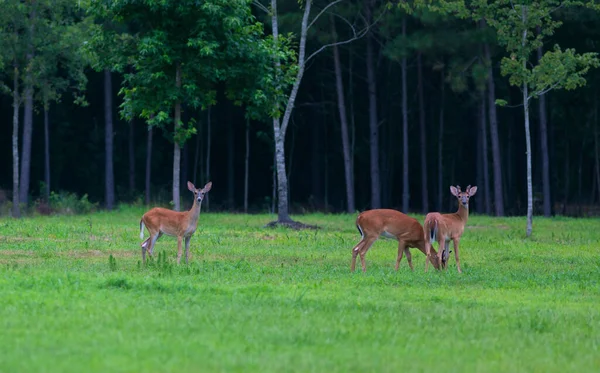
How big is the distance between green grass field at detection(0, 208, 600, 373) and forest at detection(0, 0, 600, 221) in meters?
8.00

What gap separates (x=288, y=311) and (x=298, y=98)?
39.1 meters

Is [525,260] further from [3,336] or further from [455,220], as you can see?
[3,336]

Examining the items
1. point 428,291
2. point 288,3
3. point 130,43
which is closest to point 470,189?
point 428,291

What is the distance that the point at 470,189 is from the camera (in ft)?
63.3

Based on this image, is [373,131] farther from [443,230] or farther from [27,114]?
[443,230]

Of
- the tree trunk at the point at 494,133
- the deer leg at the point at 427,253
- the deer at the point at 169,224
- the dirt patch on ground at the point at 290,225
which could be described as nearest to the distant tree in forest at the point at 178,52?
the dirt patch on ground at the point at 290,225

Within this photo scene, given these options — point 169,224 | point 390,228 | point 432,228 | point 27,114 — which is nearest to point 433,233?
point 432,228

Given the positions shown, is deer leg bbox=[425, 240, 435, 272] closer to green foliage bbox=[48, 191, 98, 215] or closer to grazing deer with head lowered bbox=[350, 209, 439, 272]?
grazing deer with head lowered bbox=[350, 209, 439, 272]

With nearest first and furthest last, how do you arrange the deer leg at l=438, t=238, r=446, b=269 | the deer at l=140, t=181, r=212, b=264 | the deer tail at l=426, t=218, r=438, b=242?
the deer leg at l=438, t=238, r=446, b=269
the deer tail at l=426, t=218, r=438, b=242
the deer at l=140, t=181, r=212, b=264

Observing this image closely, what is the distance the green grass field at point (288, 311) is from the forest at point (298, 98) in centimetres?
800

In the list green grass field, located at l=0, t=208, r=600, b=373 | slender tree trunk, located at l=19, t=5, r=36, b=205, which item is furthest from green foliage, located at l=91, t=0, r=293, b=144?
green grass field, located at l=0, t=208, r=600, b=373

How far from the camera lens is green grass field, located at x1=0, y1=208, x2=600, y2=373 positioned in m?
9.46

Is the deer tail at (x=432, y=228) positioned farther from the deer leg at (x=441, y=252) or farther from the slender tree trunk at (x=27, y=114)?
the slender tree trunk at (x=27, y=114)

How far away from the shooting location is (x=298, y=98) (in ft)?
167
